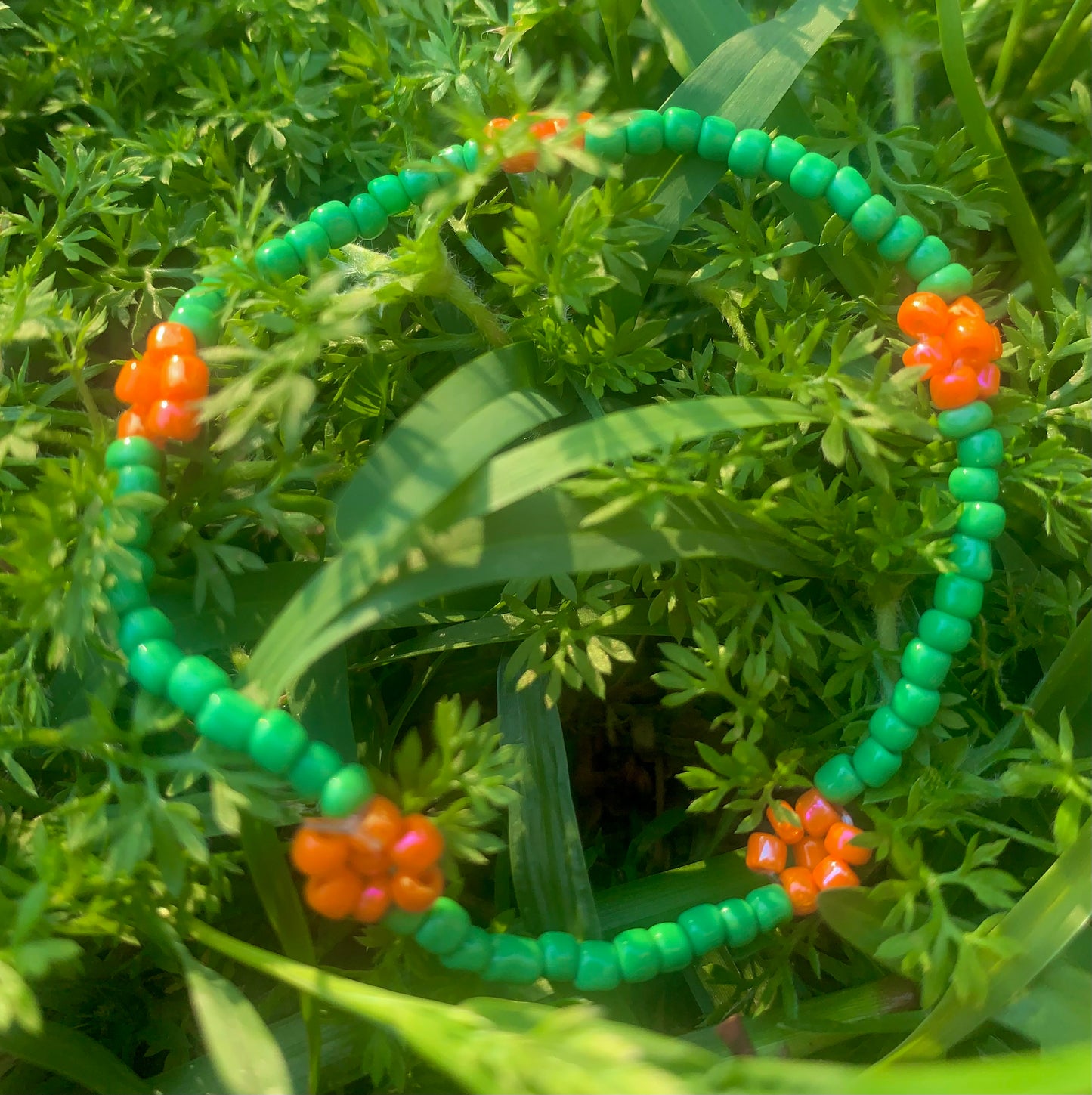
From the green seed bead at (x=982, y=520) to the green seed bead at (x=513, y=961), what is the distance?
0.70 meters

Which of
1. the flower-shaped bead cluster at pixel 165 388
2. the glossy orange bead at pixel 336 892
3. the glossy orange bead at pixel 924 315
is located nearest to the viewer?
the glossy orange bead at pixel 336 892

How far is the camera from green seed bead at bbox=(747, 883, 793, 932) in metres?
1.10

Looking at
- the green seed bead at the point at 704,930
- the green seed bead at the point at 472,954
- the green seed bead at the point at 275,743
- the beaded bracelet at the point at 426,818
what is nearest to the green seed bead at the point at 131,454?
the beaded bracelet at the point at 426,818

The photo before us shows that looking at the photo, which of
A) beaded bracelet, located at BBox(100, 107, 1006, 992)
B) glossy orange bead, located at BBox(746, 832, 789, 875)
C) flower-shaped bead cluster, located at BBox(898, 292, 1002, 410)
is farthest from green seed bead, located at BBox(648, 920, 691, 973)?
flower-shaped bead cluster, located at BBox(898, 292, 1002, 410)

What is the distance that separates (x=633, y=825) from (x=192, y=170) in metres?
1.17

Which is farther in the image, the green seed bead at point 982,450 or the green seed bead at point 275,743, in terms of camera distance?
the green seed bead at point 982,450

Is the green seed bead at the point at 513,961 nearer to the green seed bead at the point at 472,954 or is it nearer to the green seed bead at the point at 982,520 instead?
the green seed bead at the point at 472,954

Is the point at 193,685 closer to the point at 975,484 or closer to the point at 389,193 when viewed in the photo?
the point at 389,193

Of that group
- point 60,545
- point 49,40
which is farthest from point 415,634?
point 49,40

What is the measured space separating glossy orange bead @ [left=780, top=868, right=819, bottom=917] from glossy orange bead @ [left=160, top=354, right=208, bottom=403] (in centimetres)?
89

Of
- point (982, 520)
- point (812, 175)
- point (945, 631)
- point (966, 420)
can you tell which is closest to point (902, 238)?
point (812, 175)

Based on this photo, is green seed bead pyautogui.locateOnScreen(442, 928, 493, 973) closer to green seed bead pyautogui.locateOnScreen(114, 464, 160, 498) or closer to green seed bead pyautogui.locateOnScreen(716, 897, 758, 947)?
green seed bead pyautogui.locateOnScreen(716, 897, 758, 947)

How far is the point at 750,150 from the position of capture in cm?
122

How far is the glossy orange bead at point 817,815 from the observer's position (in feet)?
3.66
